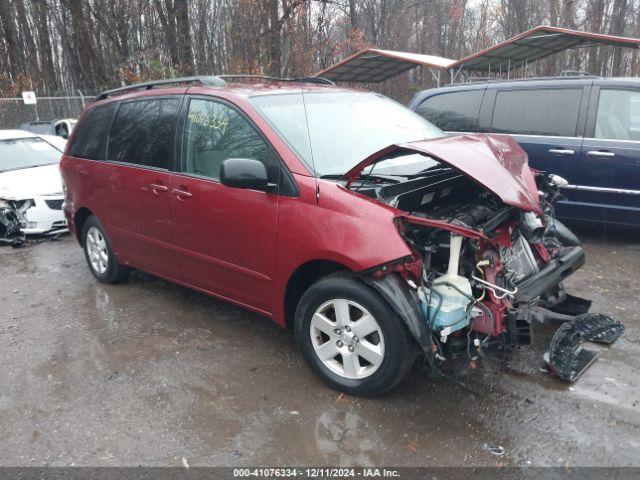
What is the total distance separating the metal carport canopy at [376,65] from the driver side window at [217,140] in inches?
319

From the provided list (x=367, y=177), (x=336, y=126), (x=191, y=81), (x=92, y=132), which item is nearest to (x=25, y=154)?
(x=92, y=132)

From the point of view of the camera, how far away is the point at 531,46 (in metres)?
10.9

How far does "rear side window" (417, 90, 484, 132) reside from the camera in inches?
268

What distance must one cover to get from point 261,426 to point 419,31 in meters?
25.4

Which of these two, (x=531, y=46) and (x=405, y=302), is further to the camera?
(x=531, y=46)

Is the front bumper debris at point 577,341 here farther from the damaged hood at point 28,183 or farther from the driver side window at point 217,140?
the damaged hood at point 28,183

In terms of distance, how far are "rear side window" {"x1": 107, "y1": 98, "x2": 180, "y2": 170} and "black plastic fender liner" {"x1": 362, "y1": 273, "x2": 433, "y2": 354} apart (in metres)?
2.09

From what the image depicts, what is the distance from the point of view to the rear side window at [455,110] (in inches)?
268

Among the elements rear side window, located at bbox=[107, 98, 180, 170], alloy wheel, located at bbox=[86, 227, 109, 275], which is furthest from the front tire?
alloy wheel, located at bbox=[86, 227, 109, 275]

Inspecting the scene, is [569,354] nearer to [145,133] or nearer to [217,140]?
[217,140]

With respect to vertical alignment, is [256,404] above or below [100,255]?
below

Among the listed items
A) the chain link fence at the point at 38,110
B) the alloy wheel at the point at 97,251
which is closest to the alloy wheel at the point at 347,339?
the alloy wheel at the point at 97,251

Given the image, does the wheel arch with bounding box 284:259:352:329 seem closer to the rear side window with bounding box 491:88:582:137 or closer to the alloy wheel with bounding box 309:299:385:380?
the alloy wheel with bounding box 309:299:385:380

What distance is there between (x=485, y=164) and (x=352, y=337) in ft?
4.09
